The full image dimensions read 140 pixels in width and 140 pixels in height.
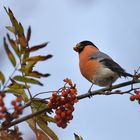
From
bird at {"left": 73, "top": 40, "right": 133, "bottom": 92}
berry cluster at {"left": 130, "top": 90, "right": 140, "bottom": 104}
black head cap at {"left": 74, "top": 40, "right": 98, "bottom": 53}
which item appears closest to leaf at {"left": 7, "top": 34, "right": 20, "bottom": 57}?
berry cluster at {"left": 130, "top": 90, "right": 140, "bottom": 104}

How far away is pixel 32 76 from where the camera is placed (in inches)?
73.4

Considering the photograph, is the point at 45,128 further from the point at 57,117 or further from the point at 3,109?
the point at 3,109

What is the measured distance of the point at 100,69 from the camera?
433 centimetres

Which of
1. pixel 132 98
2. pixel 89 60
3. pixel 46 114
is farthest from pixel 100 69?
pixel 46 114

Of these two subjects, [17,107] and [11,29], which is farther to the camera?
[11,29]

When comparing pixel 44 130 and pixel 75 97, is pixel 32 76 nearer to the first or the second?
pixel 75 97

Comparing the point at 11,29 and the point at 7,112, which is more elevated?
the point at 11,29

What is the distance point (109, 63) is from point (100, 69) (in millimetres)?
128

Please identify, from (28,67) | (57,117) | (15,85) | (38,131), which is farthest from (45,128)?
(28,67)

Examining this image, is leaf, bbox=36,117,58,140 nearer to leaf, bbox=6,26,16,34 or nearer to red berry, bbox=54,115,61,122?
red berry, bbox=54,115,61,122

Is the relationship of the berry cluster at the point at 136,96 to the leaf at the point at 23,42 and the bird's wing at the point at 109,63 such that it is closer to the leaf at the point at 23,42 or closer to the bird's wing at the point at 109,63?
the leaf at the point at 23,42

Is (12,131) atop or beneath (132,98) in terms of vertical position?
beneath

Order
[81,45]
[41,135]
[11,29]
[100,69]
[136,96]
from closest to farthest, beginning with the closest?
[11,29]
[41,135]
[136,96]
[100,69]
[81,45]

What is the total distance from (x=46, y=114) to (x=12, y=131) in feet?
1.56
